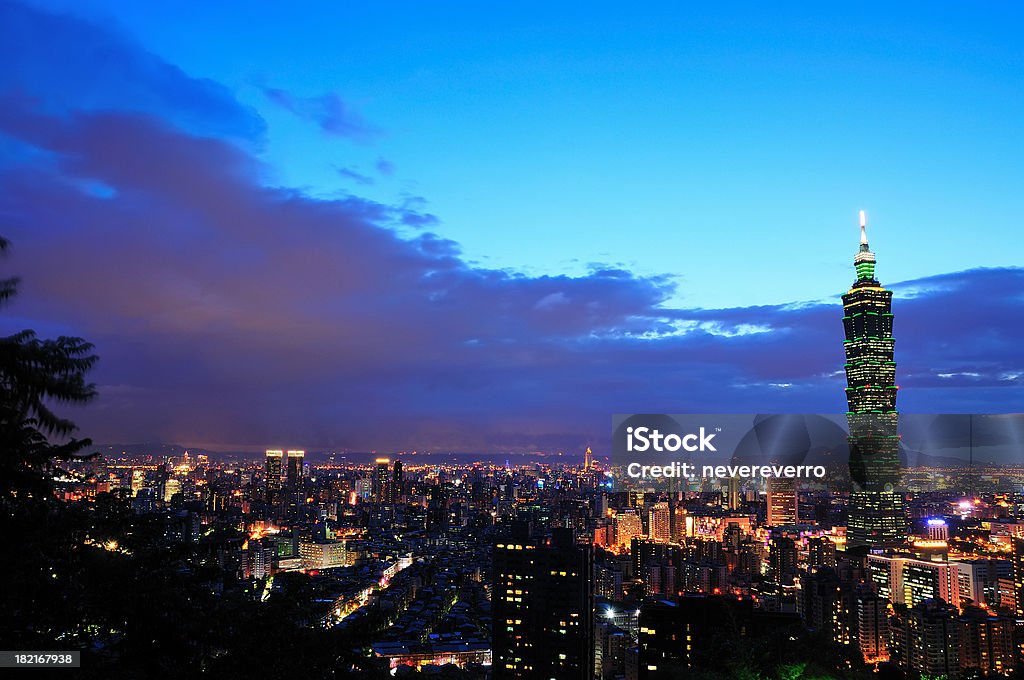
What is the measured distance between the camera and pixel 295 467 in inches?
2227

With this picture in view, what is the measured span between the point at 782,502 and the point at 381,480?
41815mm

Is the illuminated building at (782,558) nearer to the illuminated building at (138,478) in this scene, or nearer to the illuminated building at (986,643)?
the illuminated building at (986,643)

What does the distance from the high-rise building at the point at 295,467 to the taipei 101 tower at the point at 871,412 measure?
3638 cm

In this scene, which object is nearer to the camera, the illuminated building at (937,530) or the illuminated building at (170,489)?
the illuminated building at (937,530)

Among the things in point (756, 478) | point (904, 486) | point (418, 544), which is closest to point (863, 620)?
point (756, 478)

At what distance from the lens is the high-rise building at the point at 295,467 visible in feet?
176

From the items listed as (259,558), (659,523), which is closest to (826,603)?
(659,523)

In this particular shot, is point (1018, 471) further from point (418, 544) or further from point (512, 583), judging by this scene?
point (418, 544)

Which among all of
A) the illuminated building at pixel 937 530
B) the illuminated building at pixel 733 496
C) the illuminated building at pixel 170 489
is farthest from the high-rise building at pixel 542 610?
the illuminated building at pixel 170 489

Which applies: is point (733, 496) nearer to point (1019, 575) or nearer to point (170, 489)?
point (1019, 575)

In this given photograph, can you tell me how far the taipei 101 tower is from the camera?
66.3ft

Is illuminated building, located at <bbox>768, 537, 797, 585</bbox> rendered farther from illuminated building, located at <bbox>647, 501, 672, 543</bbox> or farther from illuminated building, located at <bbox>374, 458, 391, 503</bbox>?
illuminated building, located at <bbox>374, 458, 391, 503</bbox>

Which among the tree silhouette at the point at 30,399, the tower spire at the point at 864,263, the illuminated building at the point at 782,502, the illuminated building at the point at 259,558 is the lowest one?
the illuminated building at the point at 259,558

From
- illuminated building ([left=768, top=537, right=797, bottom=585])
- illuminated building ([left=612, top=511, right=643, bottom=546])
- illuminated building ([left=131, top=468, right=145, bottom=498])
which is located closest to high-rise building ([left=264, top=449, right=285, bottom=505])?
illuminated building ([left=131, top=468, right=145, bottom=498])
